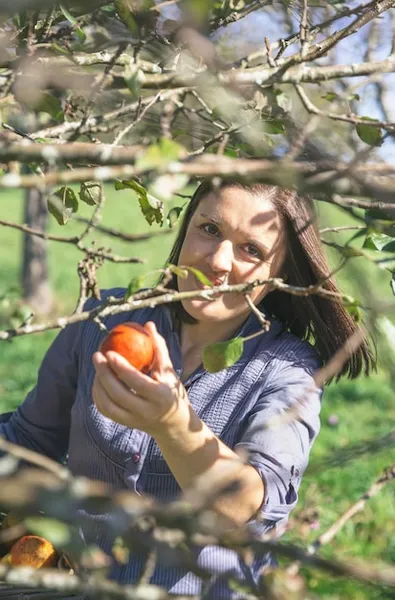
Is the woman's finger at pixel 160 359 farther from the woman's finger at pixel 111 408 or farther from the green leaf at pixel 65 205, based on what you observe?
the green leaf at pixel 65 205

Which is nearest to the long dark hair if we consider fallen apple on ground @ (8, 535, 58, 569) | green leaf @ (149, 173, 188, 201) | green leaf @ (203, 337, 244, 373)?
green leaf @ (203, 337, 244, 373)

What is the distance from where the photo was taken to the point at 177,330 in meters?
2.11

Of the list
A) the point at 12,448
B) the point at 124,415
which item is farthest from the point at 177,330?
the point at 12,448

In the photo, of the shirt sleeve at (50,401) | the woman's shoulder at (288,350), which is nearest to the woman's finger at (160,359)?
the woman's shoulder at (288,350)

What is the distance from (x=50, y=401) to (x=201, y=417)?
0.51 m

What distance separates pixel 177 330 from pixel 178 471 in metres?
0.65

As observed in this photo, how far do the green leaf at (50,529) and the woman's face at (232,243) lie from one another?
981 millimetres

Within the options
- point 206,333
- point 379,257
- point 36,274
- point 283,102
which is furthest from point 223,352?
point 36,274

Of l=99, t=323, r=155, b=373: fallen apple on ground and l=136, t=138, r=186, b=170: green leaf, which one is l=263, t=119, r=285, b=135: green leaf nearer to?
l=99, t=323, r=155, b=373: fallen apple on ground

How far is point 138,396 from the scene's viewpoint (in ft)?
4.40

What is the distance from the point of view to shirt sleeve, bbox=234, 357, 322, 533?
5.34ft

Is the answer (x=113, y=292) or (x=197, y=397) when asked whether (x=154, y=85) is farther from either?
(x=113, y=292)

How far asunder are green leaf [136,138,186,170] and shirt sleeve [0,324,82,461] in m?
1.42

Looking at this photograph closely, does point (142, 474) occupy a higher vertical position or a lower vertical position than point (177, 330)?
lower
